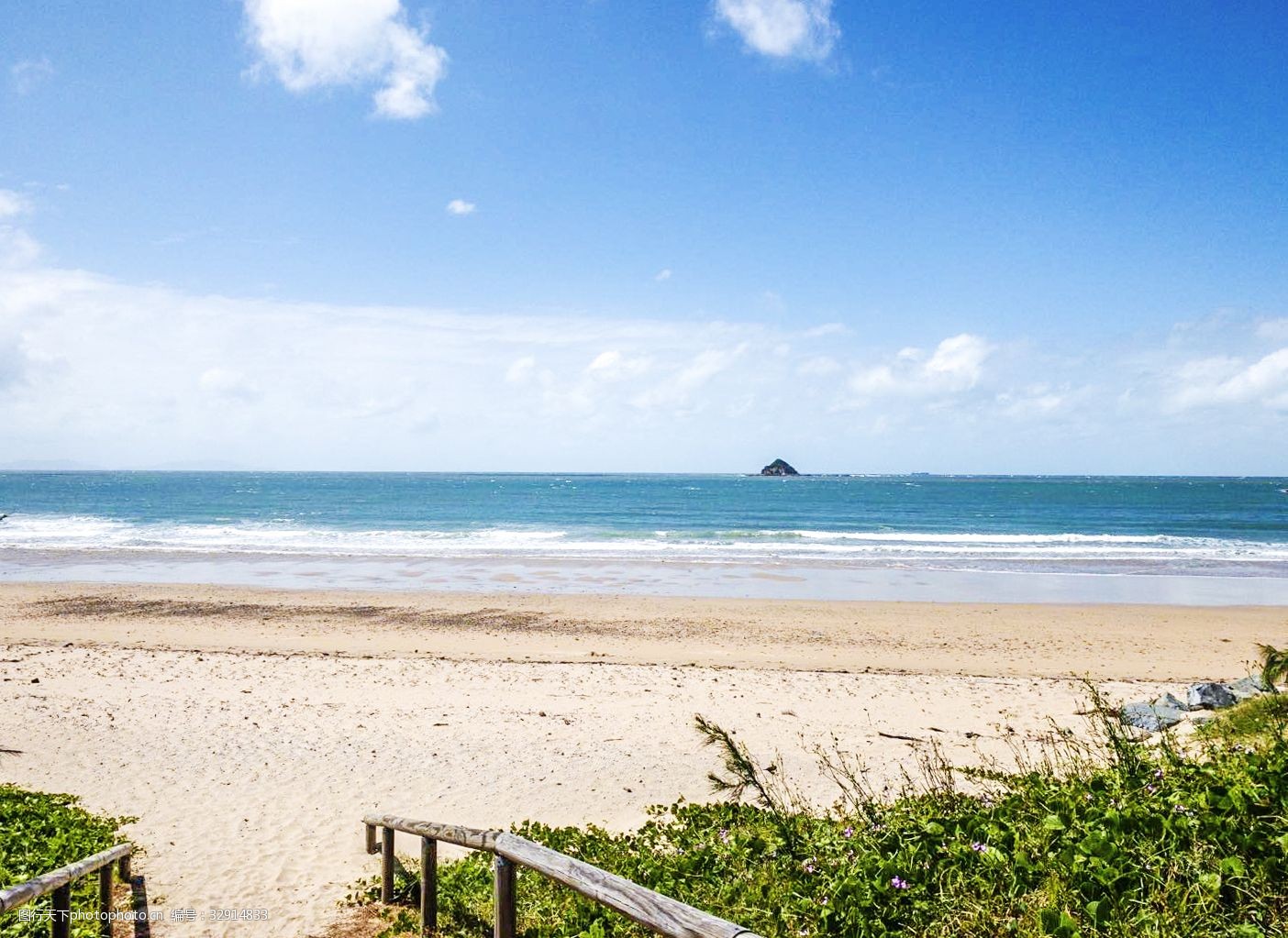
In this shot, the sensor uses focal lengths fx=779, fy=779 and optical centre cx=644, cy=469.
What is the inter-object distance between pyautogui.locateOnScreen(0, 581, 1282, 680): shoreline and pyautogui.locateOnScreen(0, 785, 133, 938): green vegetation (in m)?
7.84

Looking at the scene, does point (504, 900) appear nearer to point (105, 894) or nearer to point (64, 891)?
point (64, 891)

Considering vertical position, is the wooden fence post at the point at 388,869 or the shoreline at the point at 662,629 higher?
the wooden fence post at the point at 388,869

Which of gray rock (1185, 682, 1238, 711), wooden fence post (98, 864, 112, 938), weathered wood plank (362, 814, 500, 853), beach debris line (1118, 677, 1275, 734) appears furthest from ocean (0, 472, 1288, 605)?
wooden fence post (98, 864, 112, 938)

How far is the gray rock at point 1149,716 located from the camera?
9836mm

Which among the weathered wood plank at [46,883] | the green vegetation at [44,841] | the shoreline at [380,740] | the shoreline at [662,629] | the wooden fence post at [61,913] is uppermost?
the weathered wood plank at [46,883]

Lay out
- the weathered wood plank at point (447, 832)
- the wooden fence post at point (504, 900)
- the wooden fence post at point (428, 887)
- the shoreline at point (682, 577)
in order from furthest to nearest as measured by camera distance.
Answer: the shoreline at point (682, 577) < the wooden fence post at point (428, 887) < the weathered wood plank at point (447, 832) < the wooden fence post at point (504, 900)

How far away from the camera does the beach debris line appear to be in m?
9.95

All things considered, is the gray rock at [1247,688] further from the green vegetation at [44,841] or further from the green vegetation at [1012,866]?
the green vegetation at [44,841]

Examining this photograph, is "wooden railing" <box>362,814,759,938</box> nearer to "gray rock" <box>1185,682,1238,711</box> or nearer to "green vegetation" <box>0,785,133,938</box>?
"green vegetation" <box>0,785,133,938</box>

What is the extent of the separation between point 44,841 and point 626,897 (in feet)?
19.5

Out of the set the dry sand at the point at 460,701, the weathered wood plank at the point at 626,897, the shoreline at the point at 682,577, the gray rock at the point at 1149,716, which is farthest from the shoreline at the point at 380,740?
the shoreline at the point at 682,577

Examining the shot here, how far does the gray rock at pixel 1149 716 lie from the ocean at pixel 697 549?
44.3 feet

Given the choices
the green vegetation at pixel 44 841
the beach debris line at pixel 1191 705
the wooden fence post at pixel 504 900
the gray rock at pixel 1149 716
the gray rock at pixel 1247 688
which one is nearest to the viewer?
the wooden fence post at pixel 504 900

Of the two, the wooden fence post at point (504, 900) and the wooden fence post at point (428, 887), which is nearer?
the wooden fence post at point (504, 900)
